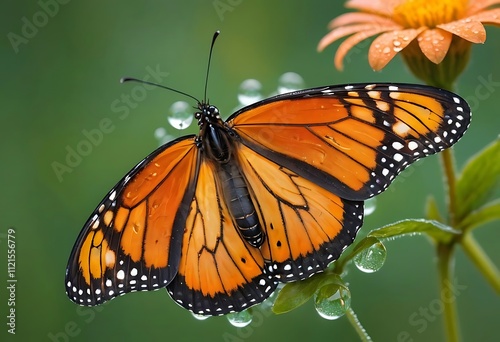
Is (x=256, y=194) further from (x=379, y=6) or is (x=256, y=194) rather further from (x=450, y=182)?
(x=379, y=6)

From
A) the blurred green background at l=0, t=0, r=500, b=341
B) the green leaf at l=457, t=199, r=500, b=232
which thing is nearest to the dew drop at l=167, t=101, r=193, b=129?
the green leaf at l=457, t=199, r=500, b=232

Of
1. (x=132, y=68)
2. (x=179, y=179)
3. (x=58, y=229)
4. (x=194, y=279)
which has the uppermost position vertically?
(x=132, y=68)

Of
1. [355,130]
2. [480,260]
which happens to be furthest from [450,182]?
[355,130]

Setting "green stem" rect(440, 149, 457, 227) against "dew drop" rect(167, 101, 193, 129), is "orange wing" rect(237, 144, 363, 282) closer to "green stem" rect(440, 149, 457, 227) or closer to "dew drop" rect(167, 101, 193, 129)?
"dew drop" rect(167, 101, 193, 129)

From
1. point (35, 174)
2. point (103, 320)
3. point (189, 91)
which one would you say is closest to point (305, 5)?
point (189, 91)

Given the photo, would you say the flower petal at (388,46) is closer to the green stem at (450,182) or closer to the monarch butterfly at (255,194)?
the monarch butterfly at (255,194)

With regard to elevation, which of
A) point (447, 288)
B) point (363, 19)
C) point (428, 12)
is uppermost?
point (363, 19)

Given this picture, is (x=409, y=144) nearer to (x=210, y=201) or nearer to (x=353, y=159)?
(x=353, y=159)
